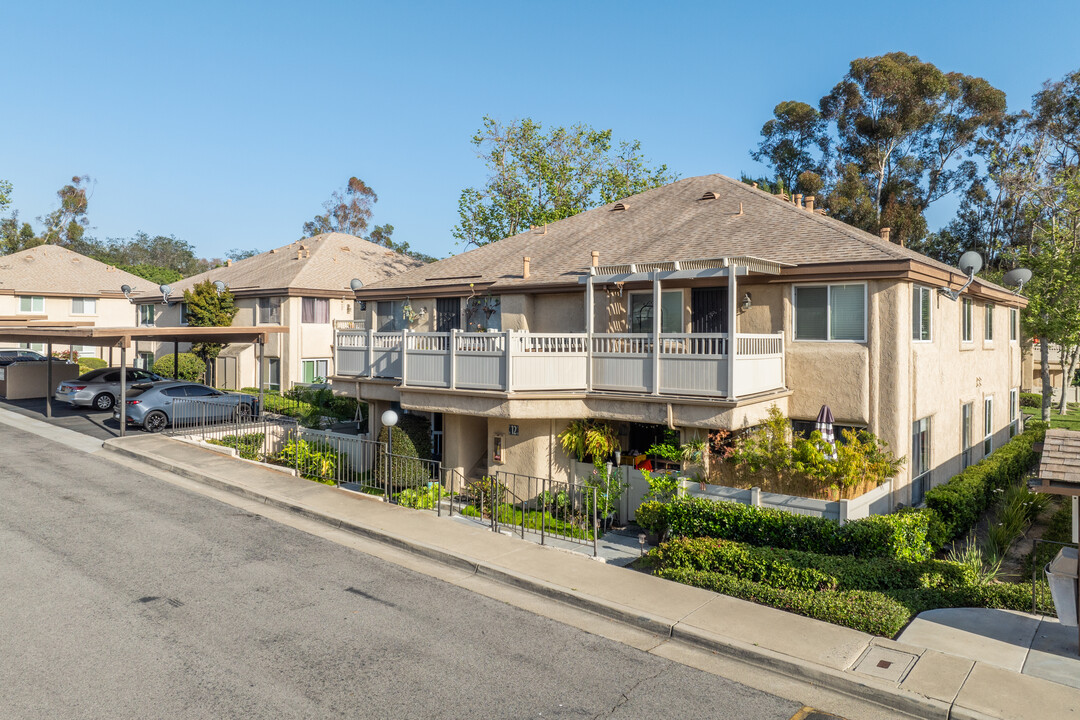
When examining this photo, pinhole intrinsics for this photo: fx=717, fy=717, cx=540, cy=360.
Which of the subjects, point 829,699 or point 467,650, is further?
point 467,650

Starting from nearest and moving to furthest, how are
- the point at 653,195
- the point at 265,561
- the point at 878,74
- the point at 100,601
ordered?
1. the point at 100,601
2. the point at 265,561
3. the point at 653,195
4. the point at 878,74

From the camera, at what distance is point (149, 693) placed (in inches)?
274

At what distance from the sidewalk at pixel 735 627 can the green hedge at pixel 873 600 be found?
0.20 m

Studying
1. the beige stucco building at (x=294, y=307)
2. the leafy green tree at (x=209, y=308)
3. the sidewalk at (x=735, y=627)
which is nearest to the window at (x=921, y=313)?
the sidewalk at (x=735, y=627)

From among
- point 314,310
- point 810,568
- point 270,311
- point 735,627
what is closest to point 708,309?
point 810,568

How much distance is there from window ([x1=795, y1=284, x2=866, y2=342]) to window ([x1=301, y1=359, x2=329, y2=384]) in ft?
78.5

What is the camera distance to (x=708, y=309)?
1638cm

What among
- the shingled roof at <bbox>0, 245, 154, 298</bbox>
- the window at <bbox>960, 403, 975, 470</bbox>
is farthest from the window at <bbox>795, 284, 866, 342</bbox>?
the shingled roof at <bbox>0, 245, 154, 298</bbox>

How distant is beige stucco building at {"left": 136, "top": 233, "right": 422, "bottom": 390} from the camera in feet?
107

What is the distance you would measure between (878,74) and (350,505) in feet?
152

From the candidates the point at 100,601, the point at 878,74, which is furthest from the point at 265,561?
the point at 878,74

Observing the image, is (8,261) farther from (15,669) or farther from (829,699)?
(829,699)

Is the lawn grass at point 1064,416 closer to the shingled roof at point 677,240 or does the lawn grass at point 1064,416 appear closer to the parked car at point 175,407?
the shingled roof at point 677,240

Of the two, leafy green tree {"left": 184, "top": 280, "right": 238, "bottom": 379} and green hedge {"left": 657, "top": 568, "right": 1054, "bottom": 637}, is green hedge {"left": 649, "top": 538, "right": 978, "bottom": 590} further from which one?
leafy green tree {"left": 184, "top": 280, "right": 238, "bottom": 379}
